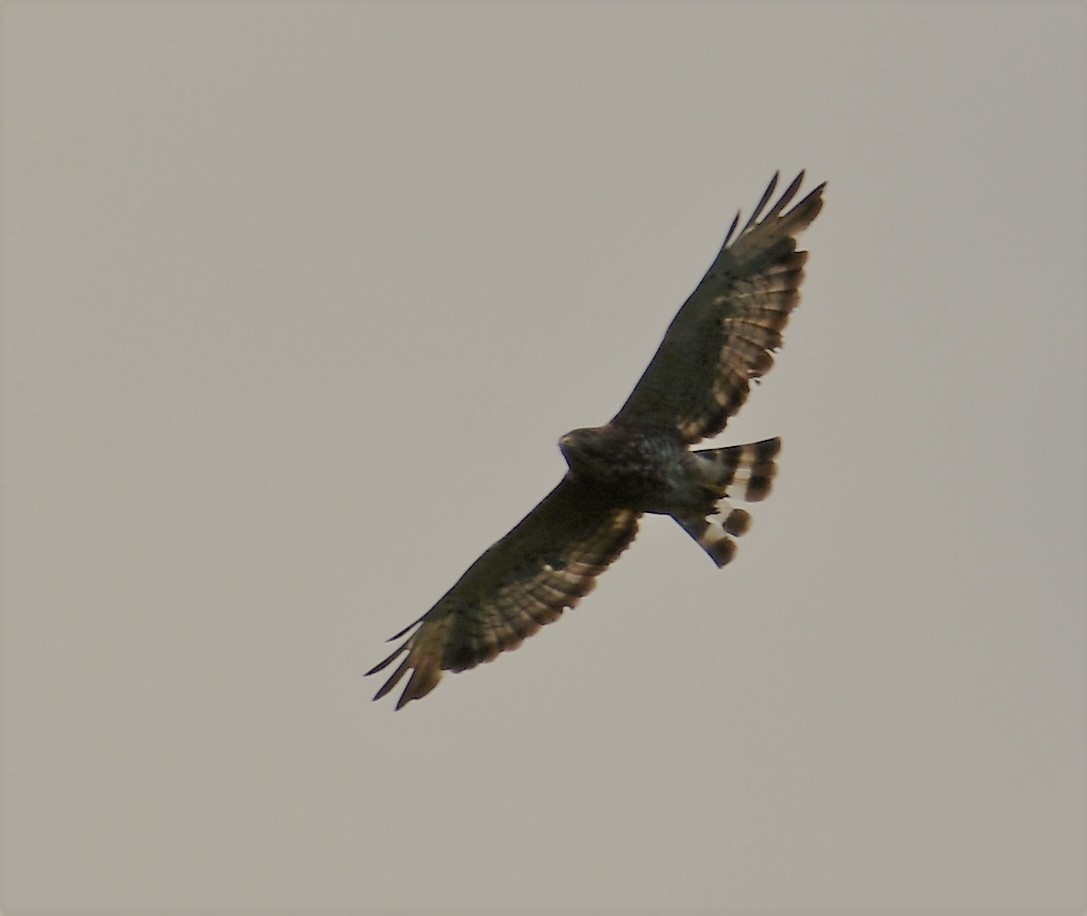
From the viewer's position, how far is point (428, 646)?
17062 mm

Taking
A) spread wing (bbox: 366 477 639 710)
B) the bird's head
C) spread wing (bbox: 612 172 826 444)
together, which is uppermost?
spread wing (bbox: 612 172 826 444)

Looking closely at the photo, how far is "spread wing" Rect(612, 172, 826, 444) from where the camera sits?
16.5 meters

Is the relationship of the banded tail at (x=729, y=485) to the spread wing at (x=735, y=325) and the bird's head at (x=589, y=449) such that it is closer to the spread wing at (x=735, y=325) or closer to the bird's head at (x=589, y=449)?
the spread wing at (x=735, y=325)

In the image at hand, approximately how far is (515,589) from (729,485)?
6.01 ft

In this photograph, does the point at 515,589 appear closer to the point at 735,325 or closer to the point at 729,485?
the point at 729,485

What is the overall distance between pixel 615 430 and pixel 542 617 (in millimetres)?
1724

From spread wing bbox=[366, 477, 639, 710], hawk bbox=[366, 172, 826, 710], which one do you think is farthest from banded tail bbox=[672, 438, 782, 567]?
spread wing bbox=[366, 477, 639, 710]

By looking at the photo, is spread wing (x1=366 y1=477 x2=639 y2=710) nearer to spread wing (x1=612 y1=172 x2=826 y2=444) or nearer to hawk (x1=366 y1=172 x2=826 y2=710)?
hawk (x1=366 y1=172 x2=826 y2=710)

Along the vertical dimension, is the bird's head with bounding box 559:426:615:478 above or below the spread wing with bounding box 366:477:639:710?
above

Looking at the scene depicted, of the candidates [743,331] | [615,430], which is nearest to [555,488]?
[615,430]

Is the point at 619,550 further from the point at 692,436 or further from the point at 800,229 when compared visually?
the point at 800,229

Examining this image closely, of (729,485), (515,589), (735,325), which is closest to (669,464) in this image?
(729,485)

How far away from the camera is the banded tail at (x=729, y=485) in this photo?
658 inches

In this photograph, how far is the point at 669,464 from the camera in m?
16.5
